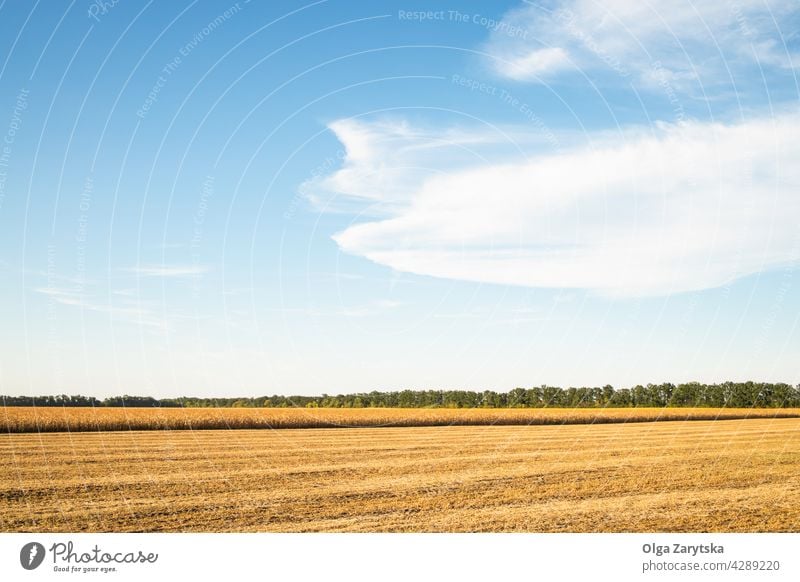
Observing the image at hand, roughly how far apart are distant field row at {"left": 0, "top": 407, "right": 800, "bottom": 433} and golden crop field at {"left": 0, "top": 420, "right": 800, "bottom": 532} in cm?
2062

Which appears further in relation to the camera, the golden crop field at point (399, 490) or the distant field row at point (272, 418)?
the distant field row at point (272, 418)

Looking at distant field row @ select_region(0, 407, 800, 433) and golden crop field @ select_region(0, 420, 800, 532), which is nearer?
golden crop field @ select_region(0, 420, 800, 532)

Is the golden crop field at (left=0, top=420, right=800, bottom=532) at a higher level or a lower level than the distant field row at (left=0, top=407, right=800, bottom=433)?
higher

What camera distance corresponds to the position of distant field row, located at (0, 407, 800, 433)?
52719mm

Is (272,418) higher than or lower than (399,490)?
lower

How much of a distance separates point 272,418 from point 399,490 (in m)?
48.2

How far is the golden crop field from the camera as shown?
1412 centimetres

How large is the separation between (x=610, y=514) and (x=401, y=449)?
65.0ft

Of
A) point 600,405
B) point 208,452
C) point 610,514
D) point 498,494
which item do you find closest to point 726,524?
point 610,514

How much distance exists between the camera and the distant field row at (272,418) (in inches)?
2076

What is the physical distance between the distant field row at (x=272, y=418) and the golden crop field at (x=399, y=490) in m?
20.6

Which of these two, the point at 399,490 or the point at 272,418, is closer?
the point at 399,490

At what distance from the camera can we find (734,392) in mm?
106188

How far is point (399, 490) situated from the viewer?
18422 millimetres
